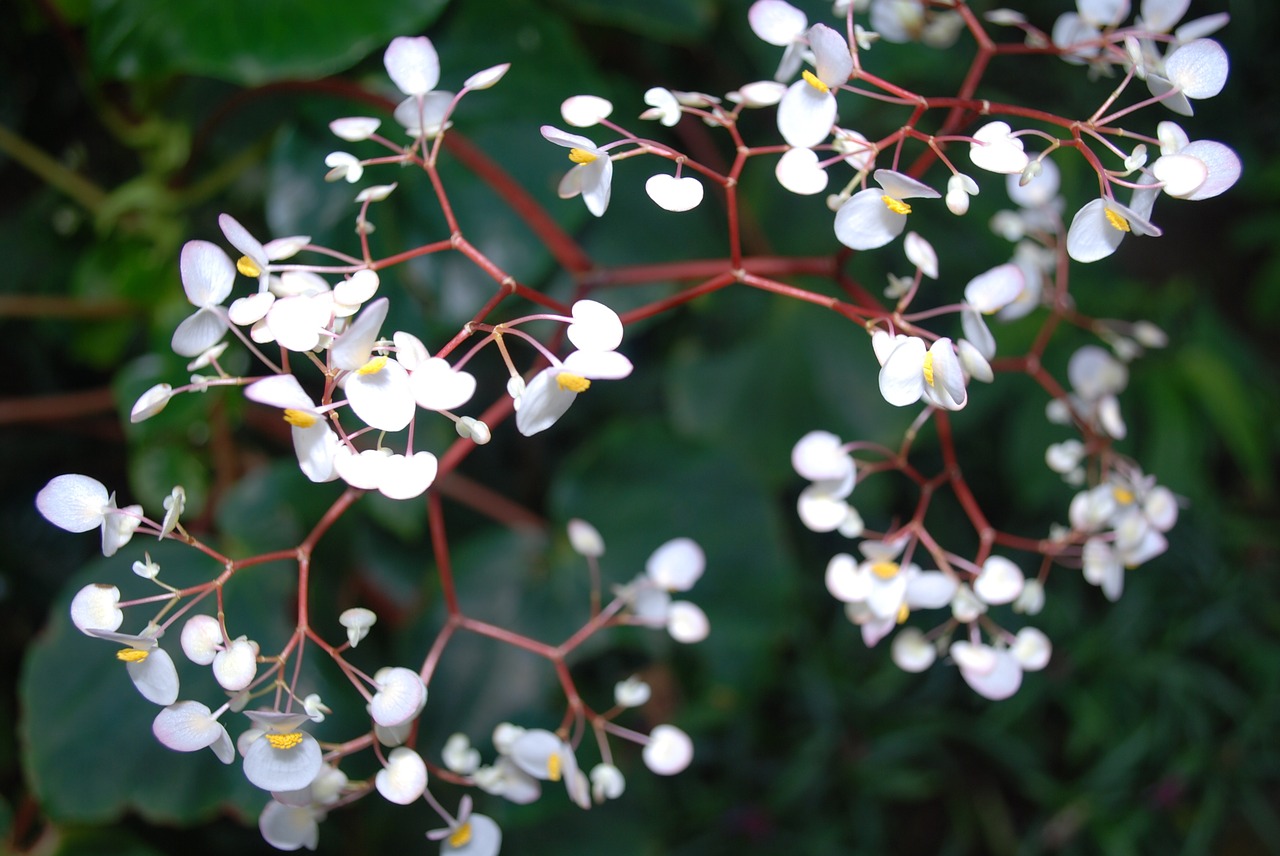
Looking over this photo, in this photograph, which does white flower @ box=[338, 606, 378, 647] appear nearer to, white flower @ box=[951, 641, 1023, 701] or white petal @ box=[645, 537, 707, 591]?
white petal @ box=[645, 537, 707, 591]

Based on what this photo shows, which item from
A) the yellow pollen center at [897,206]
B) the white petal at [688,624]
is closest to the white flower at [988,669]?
the white petal at [688,624]

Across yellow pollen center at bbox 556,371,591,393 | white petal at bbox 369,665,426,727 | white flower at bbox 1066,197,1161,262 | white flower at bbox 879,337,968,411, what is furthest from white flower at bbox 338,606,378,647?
white flower at bbox 1066,197,1161,262

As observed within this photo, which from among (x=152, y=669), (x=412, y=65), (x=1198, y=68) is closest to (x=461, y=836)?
(x=152, y=669)

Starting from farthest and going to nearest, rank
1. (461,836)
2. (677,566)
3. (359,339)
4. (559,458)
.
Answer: (559,458) → (677,566) → (461,836) → (359,339)

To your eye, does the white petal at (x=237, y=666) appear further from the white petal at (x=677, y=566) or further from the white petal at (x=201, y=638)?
the white petal at (x=677, y=566)

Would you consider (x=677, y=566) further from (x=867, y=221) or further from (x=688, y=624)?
(x=867, y=221)

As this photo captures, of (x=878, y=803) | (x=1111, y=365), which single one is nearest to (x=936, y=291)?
(x=1111, y=365)
